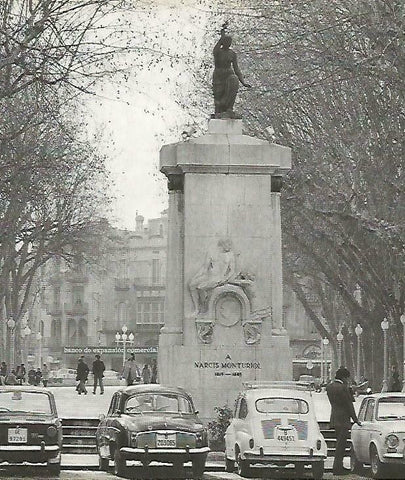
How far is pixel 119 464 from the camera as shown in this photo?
26.4 m

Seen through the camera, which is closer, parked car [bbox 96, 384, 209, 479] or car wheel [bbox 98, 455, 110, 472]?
parked car [bbox 96, 384, 209, 479]

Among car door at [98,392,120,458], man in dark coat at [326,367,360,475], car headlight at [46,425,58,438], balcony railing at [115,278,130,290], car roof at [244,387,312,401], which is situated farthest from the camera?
balcony railing at [115,278,130,290]

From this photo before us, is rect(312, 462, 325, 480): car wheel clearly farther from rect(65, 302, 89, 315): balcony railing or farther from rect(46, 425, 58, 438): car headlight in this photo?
rect(65, 302, 89, 315): balcony railing

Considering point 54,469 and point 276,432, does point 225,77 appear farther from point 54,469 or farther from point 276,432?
point 54,469

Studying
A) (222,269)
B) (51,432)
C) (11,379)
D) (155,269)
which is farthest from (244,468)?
(155,269)

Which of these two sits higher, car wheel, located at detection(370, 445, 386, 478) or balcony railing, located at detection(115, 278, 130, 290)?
balcony railing, located at detection(115, 278, 130, 290)

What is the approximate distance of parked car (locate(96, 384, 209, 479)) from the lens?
25953 mm

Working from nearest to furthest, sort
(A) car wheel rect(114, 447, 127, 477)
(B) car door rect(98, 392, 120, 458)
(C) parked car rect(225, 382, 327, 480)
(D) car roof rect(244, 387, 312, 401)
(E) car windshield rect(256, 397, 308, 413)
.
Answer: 1. (C) parked car rect(225, 382, 327, 480)
2. (A) car wheel rect(114, 447, 127, 477)
3. (E) car windshield rect(256, 397, 308, 413)
4. (D) car roof rect(244, 387, 312, 401)
5. (B) car door rect(98, 392, 120, 458)

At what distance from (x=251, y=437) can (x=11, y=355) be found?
51.7m

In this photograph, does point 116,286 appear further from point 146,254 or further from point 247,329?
point 247,329

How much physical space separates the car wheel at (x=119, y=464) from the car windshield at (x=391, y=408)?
4.49 m

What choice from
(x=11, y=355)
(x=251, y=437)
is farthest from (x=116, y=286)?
(x=251, y=437)

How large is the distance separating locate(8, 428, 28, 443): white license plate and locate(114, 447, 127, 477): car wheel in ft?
5.16

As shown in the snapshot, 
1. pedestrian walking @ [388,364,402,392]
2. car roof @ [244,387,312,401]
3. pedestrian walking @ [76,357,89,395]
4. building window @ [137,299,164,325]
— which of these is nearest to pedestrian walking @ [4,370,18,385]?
pedestrian walking @ [76,357,89,395]
